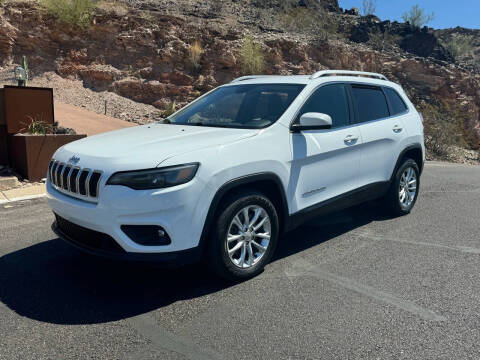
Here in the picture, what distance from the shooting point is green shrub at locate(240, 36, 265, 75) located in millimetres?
18578

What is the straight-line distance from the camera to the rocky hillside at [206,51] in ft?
56.1

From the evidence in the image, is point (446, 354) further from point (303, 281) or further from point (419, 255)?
point (419, 255)

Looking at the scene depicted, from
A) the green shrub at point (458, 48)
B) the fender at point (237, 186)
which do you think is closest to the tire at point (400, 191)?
the fender at point (237, 186)

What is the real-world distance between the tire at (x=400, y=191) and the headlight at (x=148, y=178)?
345 centimetres

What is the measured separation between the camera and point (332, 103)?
469 centimetres

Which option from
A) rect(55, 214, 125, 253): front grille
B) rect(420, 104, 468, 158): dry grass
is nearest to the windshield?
rect(55, 214, 125, 253): front grille

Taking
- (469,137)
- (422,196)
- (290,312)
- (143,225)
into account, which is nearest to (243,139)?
(143,225)

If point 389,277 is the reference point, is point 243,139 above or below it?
above

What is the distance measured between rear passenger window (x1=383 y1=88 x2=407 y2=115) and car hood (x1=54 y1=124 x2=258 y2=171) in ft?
8.73

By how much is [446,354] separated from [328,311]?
0.86m

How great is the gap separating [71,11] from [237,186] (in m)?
16.7

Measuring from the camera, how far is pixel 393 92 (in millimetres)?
5816

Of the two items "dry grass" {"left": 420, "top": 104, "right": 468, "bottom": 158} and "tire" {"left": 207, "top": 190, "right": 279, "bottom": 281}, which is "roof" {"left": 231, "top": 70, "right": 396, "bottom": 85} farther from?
"dry grass" {"left": 420, "top": 104, "right": 468, "bottom": 158}

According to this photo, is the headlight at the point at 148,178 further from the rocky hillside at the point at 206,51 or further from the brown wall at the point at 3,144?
the rocky hillside at the point at 206,51
